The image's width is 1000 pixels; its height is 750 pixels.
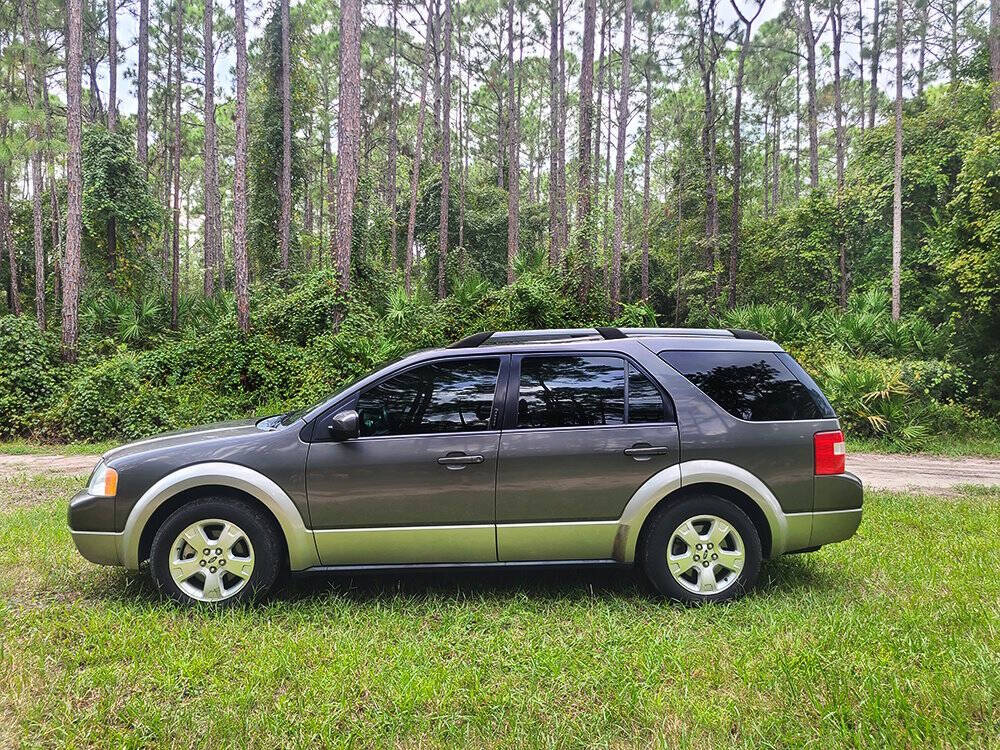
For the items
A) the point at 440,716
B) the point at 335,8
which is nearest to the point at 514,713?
the point at 440,716

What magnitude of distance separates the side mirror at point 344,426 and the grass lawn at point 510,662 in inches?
41.3

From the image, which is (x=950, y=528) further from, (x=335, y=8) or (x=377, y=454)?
(x=335, y=8)

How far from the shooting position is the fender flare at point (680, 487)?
3.73 meters

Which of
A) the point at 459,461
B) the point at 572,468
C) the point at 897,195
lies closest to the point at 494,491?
the point at 459,461

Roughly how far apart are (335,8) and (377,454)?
31365mm

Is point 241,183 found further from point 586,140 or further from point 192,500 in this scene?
point 192,500

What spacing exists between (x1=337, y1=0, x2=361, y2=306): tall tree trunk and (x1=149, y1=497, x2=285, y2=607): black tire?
11.2 metres

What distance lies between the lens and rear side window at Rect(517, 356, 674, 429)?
3.85 metres

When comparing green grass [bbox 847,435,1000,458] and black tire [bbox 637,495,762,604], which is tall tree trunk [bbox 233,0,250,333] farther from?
green grass [bbox 847,435,1000,458]

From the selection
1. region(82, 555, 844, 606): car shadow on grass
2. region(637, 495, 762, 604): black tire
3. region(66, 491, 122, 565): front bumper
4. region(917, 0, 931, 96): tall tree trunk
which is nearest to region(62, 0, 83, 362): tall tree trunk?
region(82, 555, 844, 606): car shadow on grass

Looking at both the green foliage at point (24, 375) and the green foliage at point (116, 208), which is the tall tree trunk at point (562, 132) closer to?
the green foliage at point (116, 208)

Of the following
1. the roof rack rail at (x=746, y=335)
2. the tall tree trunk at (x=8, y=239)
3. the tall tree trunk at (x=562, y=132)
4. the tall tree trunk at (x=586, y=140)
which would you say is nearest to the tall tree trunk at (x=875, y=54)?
→ the tall tree trunk at (x=562, y=132)

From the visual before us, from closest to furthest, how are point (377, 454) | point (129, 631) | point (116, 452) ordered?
point (129, 631) → point (377, 454) → point (116, 452)

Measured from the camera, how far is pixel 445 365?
4.02 metres
